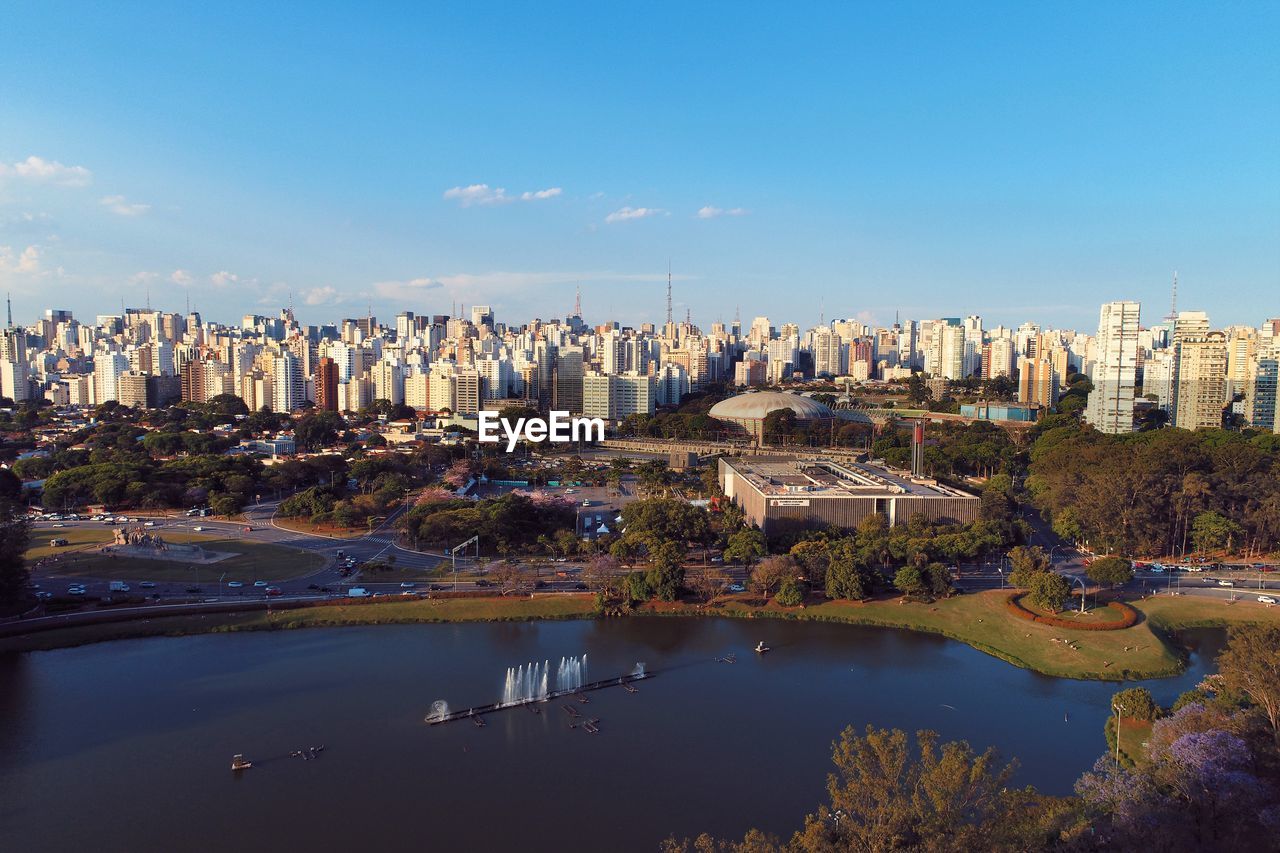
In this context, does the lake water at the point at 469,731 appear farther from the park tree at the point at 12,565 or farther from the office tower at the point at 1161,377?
the office tower at the point at 1161,377

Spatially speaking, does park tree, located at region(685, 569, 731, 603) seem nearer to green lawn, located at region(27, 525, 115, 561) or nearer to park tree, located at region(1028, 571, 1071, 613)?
park tree, located at region(1028, 571, 1071, 613)

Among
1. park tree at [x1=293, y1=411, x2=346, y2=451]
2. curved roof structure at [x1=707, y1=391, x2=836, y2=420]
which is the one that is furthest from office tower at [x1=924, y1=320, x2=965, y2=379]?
park tree at [x1=293, y1=411, x2=346, y2=451]

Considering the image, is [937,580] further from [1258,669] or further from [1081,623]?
[1258,669]

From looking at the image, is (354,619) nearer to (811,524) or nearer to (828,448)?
(811,524)

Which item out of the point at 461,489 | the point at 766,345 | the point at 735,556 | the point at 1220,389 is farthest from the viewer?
the point at 766,345

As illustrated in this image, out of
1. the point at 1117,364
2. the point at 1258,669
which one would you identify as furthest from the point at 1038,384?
the point at 1258,669

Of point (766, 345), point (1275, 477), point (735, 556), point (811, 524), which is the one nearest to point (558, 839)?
point (735, 556)

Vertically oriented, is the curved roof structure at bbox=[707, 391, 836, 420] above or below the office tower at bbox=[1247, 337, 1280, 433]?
below
